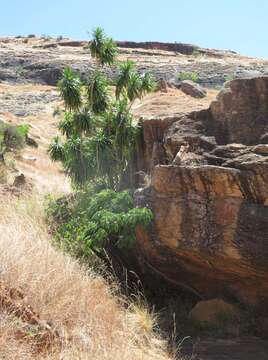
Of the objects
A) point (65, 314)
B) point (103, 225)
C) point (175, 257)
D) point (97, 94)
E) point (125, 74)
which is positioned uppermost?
point (125, 74)

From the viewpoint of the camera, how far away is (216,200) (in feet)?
25.5

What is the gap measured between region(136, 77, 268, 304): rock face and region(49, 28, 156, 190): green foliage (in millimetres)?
2730

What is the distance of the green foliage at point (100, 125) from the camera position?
476 inches

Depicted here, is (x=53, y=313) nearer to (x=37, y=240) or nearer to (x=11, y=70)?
(x=37, y=240)

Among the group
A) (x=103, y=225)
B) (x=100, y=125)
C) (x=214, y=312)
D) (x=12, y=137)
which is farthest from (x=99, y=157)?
(x=12, y=137)

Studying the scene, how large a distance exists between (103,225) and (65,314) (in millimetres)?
3317

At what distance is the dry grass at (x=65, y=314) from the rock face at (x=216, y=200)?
60.0 inches

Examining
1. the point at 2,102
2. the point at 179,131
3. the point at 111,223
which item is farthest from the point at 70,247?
the point at 2,102

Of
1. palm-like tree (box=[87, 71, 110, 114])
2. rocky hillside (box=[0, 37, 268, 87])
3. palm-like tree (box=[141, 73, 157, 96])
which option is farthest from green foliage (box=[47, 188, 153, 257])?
rocky hillside (box=[0, 37, 268, 87])

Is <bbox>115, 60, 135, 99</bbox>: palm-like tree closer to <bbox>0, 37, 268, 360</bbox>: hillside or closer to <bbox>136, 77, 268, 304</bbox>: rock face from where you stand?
<bbox>0, 37, 268, 360</bbox>: hillside

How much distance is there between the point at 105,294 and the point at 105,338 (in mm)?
1541

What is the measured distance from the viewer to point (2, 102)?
37.8 metres

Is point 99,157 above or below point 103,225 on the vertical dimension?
above

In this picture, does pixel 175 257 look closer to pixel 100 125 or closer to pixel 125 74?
pixel 100 125
